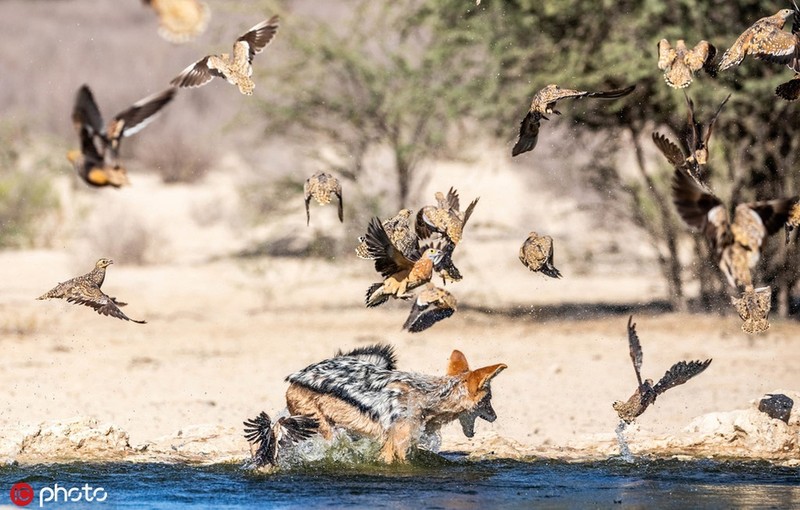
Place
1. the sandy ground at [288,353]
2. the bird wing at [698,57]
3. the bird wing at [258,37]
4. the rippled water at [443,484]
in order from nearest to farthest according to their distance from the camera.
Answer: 1. the rippled water at [443,484]
2. the bird wing at [698,57]
3. the bird wing at [258,37]
4. the sandy ground at [288,353]

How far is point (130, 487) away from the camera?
782cm

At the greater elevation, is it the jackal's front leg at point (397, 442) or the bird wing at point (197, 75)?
the bird wing at point (197, 75)

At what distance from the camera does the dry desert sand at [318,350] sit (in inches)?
362

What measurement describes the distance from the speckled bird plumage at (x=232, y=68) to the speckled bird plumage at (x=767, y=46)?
3021 millimetres

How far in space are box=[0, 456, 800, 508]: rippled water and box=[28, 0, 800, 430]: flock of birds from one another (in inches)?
23.7

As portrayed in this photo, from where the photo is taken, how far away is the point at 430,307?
26.5 feet

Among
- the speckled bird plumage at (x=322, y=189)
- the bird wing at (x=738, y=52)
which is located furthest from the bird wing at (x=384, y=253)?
the bird wing at (x=738, y=52)

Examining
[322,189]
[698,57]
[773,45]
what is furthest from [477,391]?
[773,45]

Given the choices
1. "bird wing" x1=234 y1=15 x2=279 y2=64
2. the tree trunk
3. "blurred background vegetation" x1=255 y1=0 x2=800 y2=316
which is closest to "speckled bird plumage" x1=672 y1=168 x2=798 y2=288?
"bird wing" x1=234 y1=15 x2=279 y2=64

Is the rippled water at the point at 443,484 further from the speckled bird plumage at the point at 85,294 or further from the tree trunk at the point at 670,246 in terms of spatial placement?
the tree trunk at the point at 670,246

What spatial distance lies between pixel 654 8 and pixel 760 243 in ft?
30.0

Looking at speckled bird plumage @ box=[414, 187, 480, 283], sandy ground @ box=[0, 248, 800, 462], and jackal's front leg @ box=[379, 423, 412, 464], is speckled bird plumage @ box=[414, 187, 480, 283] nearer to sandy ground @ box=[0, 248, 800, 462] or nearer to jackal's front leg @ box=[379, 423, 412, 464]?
jackal's front leg @ box=[379, 423, 412, 464]

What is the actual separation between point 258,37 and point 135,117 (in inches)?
48.6

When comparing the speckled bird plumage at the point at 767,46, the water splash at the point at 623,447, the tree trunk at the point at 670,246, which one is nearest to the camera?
the speckled bird plumage at the point at 767,46
